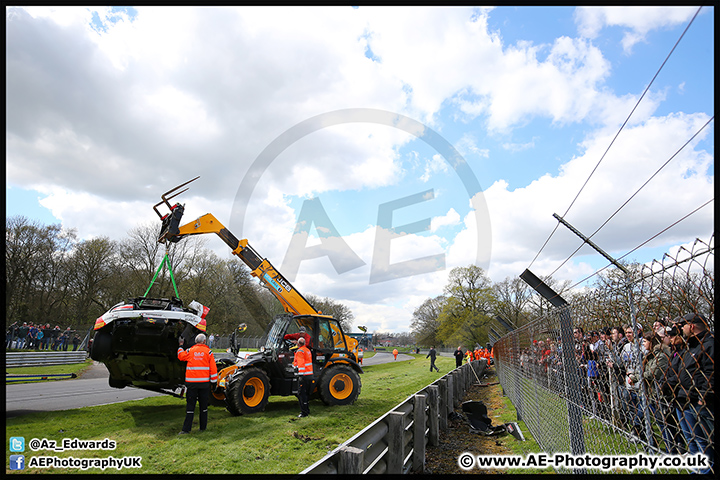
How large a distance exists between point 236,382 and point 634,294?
736cm

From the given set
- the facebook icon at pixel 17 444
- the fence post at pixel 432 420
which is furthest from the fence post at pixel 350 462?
the facebook icon at pixel 17 444

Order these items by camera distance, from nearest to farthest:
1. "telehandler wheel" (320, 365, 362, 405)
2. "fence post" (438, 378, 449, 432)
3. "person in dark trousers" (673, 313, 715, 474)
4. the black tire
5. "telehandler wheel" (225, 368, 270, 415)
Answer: "person in dark trousers" (673, 313, 715, 474), the black tire, "fence post" (438, 378, 449, 432), "telehandler wheel" (225, 368, 270, 415), "telehandler wheel" (320, 365, 362, 405)

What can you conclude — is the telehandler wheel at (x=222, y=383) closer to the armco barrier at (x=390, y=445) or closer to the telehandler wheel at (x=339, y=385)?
the telehandler wheel at (x=339, y=385)

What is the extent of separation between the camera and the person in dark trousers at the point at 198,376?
6.98 m

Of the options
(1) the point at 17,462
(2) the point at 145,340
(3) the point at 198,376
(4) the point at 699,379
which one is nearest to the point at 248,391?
(3) the point at 198,376

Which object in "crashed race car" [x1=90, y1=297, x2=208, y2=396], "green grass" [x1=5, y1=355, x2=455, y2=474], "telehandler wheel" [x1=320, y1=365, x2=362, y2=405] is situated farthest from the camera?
"telehandler wheel" [x1=320, y1=365, x2=362, y2=405]

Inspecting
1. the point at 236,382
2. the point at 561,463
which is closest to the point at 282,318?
the point at 236,382

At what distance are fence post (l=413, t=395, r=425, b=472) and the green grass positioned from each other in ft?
4.68

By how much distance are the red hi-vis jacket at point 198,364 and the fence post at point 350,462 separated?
4.90 metres

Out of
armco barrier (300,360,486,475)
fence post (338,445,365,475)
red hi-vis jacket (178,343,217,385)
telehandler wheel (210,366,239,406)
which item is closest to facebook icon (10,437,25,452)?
red hi-vis jacket (178,343,217,385)

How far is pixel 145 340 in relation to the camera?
7.66 metres

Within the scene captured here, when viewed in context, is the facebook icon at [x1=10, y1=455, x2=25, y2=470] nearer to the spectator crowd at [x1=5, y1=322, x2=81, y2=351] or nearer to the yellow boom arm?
the yellow boom arm

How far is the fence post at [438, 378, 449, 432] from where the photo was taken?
7.77 m

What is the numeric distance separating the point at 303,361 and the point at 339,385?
1666 mm
